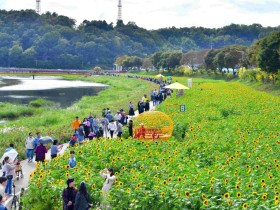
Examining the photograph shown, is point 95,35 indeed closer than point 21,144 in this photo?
No

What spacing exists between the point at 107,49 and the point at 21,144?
134317 millimetres

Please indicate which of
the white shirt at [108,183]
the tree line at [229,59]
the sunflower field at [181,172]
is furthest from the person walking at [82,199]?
the tree line at [229,59]

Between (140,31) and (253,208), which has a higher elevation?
(140,31)

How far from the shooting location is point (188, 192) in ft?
30.5

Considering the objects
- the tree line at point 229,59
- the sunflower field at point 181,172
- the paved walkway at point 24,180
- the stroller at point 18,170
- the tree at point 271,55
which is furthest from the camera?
the tree line at point 229,59

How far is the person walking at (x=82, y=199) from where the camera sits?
974cm

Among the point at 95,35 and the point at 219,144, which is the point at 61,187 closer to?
the point at 219,144

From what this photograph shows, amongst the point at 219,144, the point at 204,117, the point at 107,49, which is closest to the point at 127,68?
the point at 107,49

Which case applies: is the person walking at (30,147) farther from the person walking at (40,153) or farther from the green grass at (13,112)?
the green grass at (13,112)

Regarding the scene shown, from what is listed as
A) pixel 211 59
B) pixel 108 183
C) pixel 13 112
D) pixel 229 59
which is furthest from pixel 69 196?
pixel 211 59

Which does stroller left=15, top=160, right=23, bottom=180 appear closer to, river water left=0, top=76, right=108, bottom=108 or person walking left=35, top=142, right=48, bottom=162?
person walking left=35, top=142, right=48, bottom=162

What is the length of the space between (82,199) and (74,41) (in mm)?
147190

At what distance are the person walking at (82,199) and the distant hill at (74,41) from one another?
442 feet

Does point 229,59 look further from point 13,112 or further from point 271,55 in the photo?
point 13,112
